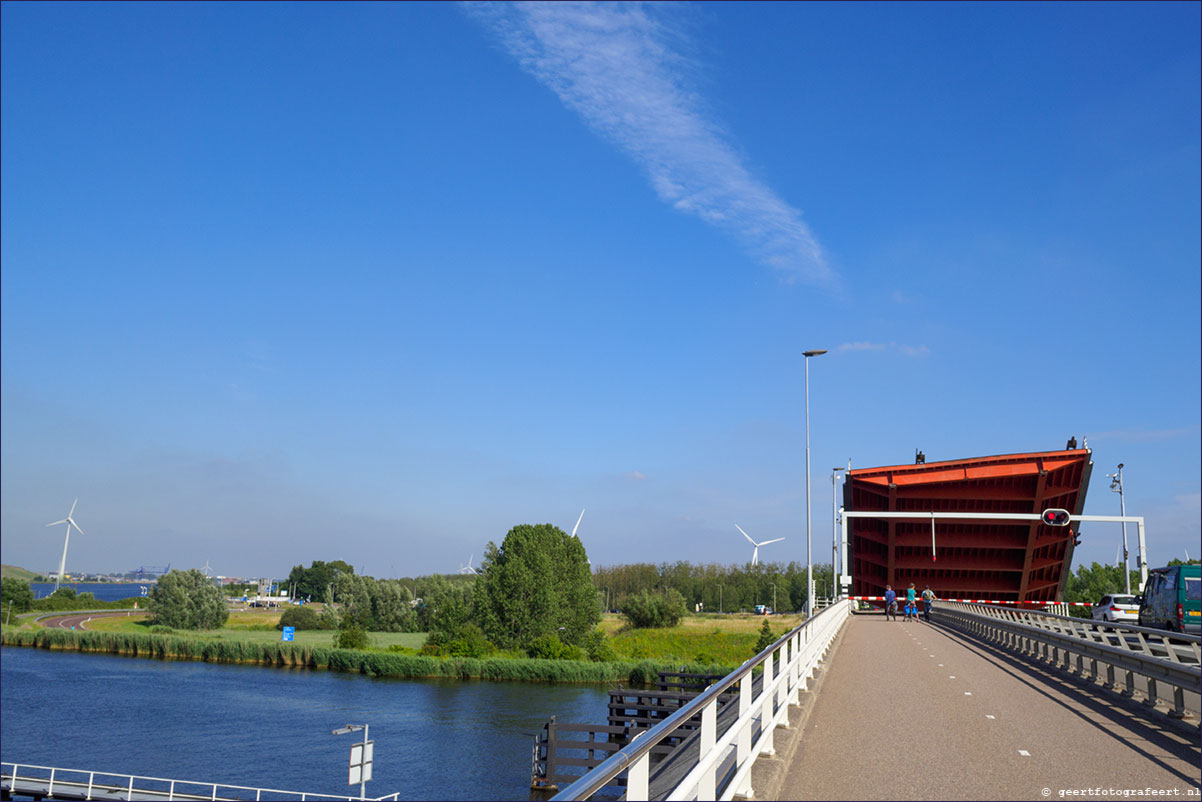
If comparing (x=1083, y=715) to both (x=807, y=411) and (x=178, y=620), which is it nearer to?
(x=807, y=411)

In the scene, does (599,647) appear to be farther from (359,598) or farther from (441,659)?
(359,598)

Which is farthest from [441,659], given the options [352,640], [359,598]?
[359,598]

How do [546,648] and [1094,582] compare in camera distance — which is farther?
[1094,582]

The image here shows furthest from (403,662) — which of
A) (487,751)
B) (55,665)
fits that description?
(487,751)

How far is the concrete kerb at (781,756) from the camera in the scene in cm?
703

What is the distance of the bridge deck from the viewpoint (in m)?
7.33

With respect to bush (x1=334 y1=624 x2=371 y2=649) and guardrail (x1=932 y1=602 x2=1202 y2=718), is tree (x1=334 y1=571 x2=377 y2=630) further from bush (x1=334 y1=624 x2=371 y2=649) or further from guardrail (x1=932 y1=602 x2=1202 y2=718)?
guardrail (x1=932 y1=602 x2=1202 y2=718)

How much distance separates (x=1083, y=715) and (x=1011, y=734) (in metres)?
2.57

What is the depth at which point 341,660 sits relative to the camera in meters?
86.1

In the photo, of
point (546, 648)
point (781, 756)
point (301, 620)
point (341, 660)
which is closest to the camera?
point (781, 756)

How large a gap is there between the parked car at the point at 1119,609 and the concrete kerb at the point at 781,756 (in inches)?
988

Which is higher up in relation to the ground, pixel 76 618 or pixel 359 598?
pixel 359 598

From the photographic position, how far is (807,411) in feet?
126

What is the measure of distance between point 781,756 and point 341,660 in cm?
8517
